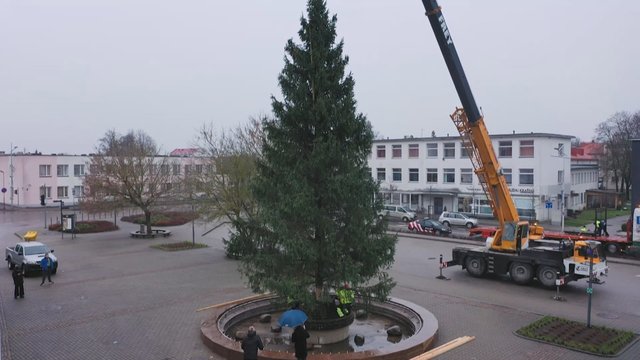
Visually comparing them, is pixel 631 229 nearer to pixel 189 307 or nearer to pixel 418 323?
pixel 418 323

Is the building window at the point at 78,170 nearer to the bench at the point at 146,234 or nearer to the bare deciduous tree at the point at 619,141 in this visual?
the bench at the point at 146,234

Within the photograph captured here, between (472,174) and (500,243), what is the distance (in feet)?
96.8

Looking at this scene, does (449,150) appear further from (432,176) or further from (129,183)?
(129,183)

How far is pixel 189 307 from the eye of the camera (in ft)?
57.4

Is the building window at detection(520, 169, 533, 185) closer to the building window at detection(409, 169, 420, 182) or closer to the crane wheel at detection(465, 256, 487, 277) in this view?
the building window at detection(409, 169, 420, 182)

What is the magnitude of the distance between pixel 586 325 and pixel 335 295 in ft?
24.7

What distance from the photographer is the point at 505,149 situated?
49.3 meters

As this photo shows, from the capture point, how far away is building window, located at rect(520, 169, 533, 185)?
47.6 metres

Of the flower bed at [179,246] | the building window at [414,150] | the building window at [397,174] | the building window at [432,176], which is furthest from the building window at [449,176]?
the flower bed at [179,246]

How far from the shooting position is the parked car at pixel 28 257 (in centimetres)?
2314

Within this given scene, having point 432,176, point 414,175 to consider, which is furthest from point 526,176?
point 414,175

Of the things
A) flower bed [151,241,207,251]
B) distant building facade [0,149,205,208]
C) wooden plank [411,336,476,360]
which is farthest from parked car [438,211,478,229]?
distant building facade [0,149,205,208]

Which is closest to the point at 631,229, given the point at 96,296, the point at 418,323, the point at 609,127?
the point at 418,323

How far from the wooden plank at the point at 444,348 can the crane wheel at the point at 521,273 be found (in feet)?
27.3
